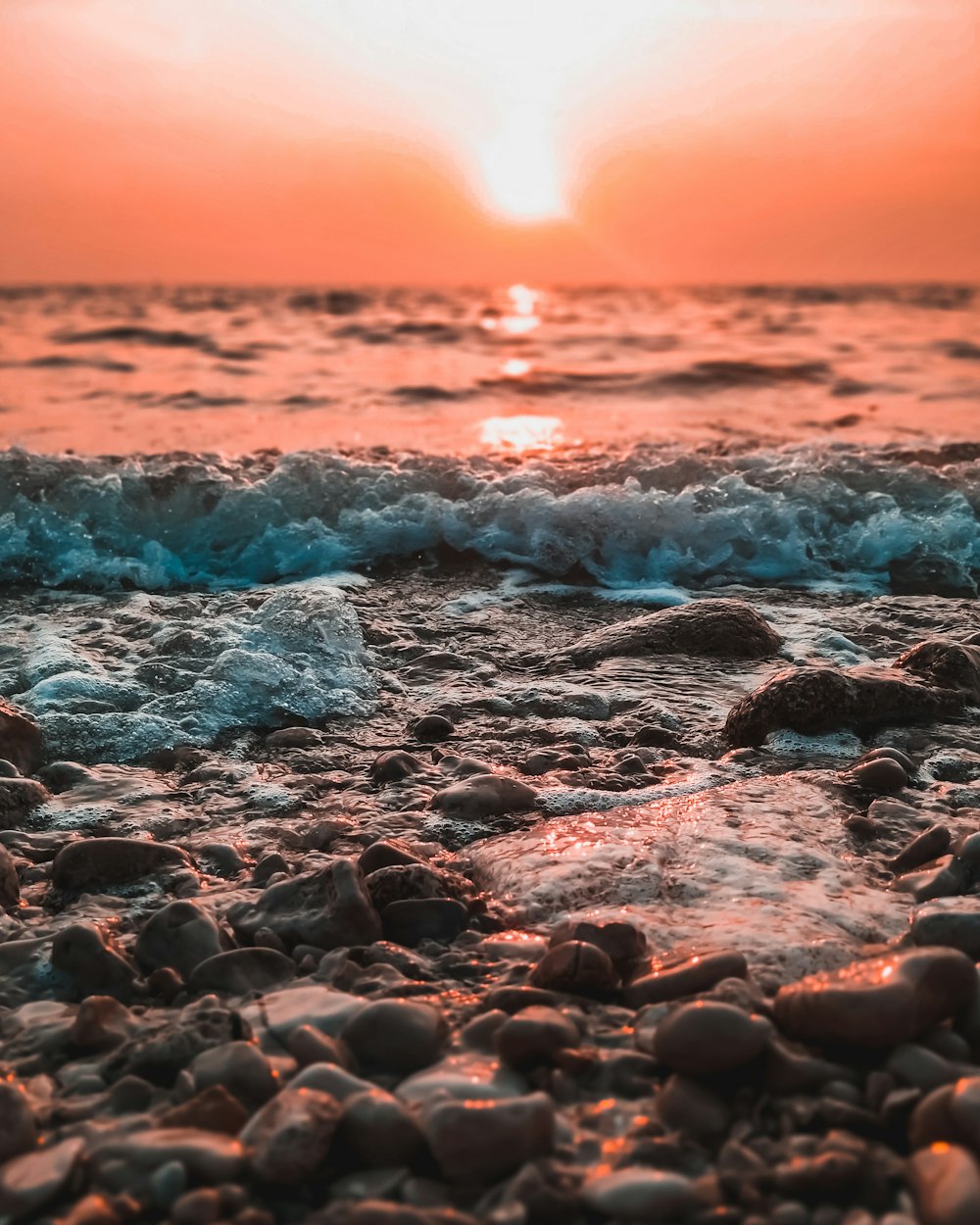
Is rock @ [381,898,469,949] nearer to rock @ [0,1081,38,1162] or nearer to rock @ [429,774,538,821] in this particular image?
rock @ [429,774,538,821]

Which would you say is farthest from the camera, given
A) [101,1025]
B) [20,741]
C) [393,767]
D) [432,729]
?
[432,729]

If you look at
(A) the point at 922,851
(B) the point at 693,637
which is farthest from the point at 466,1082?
(B) the point at 693,637

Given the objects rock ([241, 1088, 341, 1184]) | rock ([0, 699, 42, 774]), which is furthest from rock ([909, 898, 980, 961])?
rock ([0, 699, 42, 774])

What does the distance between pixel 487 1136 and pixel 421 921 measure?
799mm

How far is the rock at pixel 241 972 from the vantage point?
218 cm

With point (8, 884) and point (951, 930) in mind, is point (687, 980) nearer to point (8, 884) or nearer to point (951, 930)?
point (951, 930)

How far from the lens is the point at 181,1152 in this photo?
162 centimetres

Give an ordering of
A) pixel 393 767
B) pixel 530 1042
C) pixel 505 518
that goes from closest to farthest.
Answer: pixel 530 1042, pixel 393 767, pixel 505 518

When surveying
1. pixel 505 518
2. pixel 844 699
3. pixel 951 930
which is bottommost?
pixel 951 930

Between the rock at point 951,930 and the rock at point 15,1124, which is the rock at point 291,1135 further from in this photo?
the rock at point 951,930

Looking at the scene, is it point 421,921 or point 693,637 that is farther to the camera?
point 693,637

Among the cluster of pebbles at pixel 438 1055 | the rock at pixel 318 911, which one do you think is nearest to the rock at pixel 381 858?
the cluster of pebbles at pixel 438 1055

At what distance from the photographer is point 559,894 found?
256cm

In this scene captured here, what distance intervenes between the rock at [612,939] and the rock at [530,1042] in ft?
1.05
